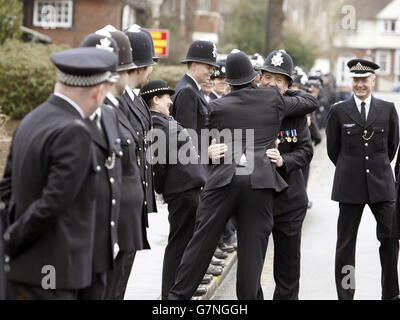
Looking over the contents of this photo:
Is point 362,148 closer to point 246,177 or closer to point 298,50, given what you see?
point 246,177

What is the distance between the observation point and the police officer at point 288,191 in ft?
23.1

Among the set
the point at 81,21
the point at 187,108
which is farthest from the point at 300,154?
the point at 81,21

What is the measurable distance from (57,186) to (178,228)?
3497 mm

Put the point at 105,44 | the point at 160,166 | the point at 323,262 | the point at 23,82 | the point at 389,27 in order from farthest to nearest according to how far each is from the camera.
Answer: the point at 389,27 < the point at 23,82 < the point at 323,262 < the point at 160,166 < the point at 105,44

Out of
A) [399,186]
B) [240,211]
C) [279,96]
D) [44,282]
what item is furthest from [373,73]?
[44,282]

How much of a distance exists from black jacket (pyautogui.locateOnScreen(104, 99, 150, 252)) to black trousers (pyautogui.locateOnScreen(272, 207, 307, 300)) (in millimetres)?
1646

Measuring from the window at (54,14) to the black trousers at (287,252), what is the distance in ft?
102

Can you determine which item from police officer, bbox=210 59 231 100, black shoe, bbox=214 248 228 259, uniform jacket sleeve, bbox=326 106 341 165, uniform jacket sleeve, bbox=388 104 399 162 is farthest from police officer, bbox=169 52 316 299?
police officer, bbox=210 59 231 100

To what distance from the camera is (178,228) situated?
7.75 meters

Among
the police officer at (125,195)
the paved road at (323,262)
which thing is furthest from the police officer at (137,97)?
the paved road at (323,262)

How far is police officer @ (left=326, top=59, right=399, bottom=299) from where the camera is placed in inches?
315

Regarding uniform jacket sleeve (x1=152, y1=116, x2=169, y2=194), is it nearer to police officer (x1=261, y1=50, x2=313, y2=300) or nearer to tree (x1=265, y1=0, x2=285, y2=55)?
police officer (x1=261, y1=50, x2=313, y2=300)

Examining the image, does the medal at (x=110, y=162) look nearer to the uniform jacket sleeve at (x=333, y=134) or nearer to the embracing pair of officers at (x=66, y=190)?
the embracing pair of officers at (x=66, y=190)
